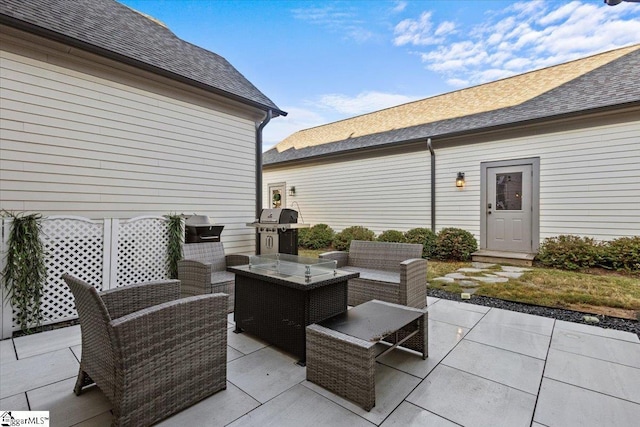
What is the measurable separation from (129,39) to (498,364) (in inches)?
244

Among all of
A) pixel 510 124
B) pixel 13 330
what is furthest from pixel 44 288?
pixel 510 124

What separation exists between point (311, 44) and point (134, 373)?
9470mm

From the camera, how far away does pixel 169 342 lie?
1675 millimetres

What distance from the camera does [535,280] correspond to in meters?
4.67

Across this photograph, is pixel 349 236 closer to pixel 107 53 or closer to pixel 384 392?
pixel 107 53

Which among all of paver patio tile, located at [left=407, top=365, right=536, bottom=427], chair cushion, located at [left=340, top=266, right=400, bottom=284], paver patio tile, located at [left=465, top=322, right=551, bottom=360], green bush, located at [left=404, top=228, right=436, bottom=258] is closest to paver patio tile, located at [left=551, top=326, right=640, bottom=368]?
paver patio tile, located at [left=465, top=322, right=551, bottom=360]

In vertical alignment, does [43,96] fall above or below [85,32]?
below

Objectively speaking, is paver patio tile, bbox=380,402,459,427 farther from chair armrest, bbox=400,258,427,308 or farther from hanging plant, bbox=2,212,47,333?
hanging plant, bbox=2,212,47,333

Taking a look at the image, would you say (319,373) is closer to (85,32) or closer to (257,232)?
(257,232)

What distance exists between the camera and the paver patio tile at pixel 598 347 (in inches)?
91.7

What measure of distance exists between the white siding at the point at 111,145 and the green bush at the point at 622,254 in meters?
6.70

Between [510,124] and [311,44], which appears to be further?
[311,44]

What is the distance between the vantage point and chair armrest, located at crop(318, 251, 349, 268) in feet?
12.7

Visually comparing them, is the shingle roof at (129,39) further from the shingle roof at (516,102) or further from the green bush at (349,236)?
the shingle roof at (516,102)
